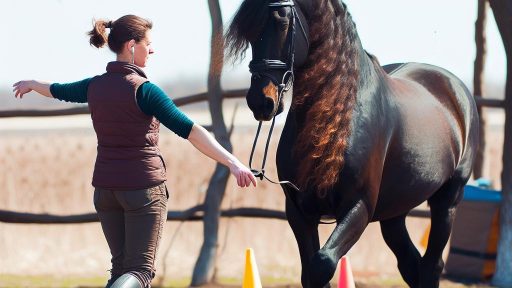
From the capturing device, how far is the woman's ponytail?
185 inches

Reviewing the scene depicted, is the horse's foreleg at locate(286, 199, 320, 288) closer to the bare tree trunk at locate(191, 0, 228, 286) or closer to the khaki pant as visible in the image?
the khaki pant

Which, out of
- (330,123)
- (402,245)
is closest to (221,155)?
(330,123)

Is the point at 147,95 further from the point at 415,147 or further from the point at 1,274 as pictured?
the point at 1,274

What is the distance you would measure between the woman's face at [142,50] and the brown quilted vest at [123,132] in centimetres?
5

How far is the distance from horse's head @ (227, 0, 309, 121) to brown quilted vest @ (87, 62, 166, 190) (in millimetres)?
536

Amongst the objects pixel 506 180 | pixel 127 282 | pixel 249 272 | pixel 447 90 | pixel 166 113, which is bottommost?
pixel 506 180

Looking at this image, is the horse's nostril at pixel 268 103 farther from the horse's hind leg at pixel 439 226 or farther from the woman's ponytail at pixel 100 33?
the horse's hind leg at pixel 439 226

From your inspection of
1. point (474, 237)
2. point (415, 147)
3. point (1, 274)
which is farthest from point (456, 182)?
point (1, 274)

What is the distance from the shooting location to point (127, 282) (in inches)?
179

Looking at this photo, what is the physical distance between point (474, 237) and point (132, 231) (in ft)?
16.9

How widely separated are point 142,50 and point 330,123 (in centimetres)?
106

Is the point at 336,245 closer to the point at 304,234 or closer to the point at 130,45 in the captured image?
the point at 304,234

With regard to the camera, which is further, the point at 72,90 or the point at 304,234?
the point at 304,234

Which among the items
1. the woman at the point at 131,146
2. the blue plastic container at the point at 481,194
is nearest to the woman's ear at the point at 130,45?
the woman at the point at 131,146
